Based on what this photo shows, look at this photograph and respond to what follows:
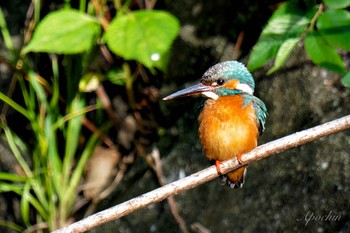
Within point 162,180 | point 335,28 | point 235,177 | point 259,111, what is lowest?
point 162,180

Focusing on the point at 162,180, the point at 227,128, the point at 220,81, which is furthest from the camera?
the point at 162,180

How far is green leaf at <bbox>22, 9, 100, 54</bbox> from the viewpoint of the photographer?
10.6 ft

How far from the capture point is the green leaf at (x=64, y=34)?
3.22 m

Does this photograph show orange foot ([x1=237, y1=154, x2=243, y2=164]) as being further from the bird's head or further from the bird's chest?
the bird's head

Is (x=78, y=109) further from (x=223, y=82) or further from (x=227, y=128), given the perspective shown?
(x=227, y=128)

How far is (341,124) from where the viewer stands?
89.7 inches

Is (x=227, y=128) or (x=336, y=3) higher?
(x=336, y=3)

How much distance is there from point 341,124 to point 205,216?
1488 mm

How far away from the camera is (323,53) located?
2.66 meters

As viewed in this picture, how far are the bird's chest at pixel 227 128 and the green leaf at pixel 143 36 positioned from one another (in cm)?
33

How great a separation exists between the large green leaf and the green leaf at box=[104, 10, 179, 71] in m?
0.43

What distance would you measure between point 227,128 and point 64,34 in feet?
3.17

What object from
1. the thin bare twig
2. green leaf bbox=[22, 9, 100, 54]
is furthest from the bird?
the thin bare twig

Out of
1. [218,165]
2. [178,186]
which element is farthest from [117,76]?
[178,186]
